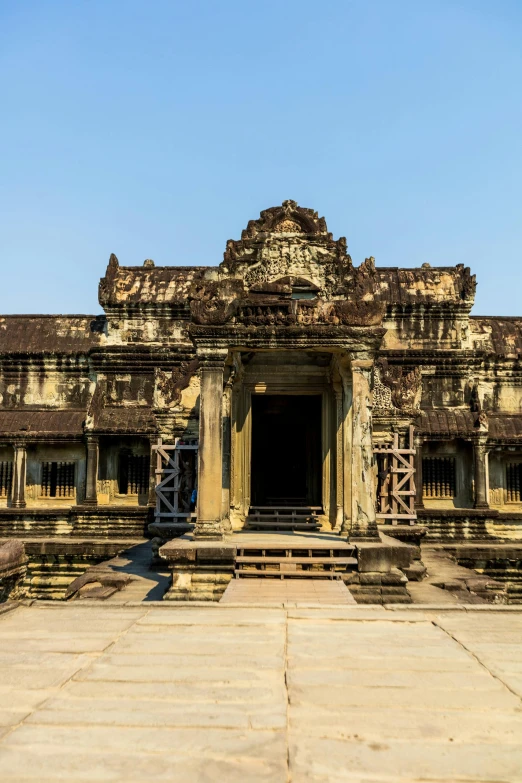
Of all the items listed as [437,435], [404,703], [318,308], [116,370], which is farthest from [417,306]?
[404,703]

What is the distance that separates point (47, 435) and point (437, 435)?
11.9 metres

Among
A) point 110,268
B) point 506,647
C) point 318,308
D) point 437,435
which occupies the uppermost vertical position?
point 110,268

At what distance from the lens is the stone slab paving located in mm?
7716

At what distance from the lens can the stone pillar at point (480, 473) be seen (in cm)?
1992

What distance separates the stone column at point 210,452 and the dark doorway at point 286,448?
4958 millimetres

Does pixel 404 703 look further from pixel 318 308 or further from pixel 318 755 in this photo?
pixel 318 308

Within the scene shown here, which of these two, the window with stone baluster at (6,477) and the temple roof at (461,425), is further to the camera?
the window with stone baluster at (6,477)

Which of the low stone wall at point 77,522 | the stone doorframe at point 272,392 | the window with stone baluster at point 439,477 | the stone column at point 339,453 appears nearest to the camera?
the stone column at point 339,453

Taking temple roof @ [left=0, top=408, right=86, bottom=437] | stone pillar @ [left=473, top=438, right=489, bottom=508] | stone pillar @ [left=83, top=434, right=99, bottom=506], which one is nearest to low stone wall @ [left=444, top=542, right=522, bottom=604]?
stone pillar @ [left=473, top=438, right=489, bottom=508]

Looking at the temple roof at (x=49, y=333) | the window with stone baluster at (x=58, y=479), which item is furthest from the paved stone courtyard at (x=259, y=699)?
the temple roof at (x=49, y=333)

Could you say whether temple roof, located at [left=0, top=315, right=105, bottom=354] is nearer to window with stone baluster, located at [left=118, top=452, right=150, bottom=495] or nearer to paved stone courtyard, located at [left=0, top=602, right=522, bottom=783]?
window with stone baluster, located at [left=118, top=452, right=150, bottom=495]

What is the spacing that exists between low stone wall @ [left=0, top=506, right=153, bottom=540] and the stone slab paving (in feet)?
36.7

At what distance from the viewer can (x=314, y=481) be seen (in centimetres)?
1877

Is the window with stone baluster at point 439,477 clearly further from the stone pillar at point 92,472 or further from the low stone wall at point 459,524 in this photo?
the stone pillar at point 92,472
